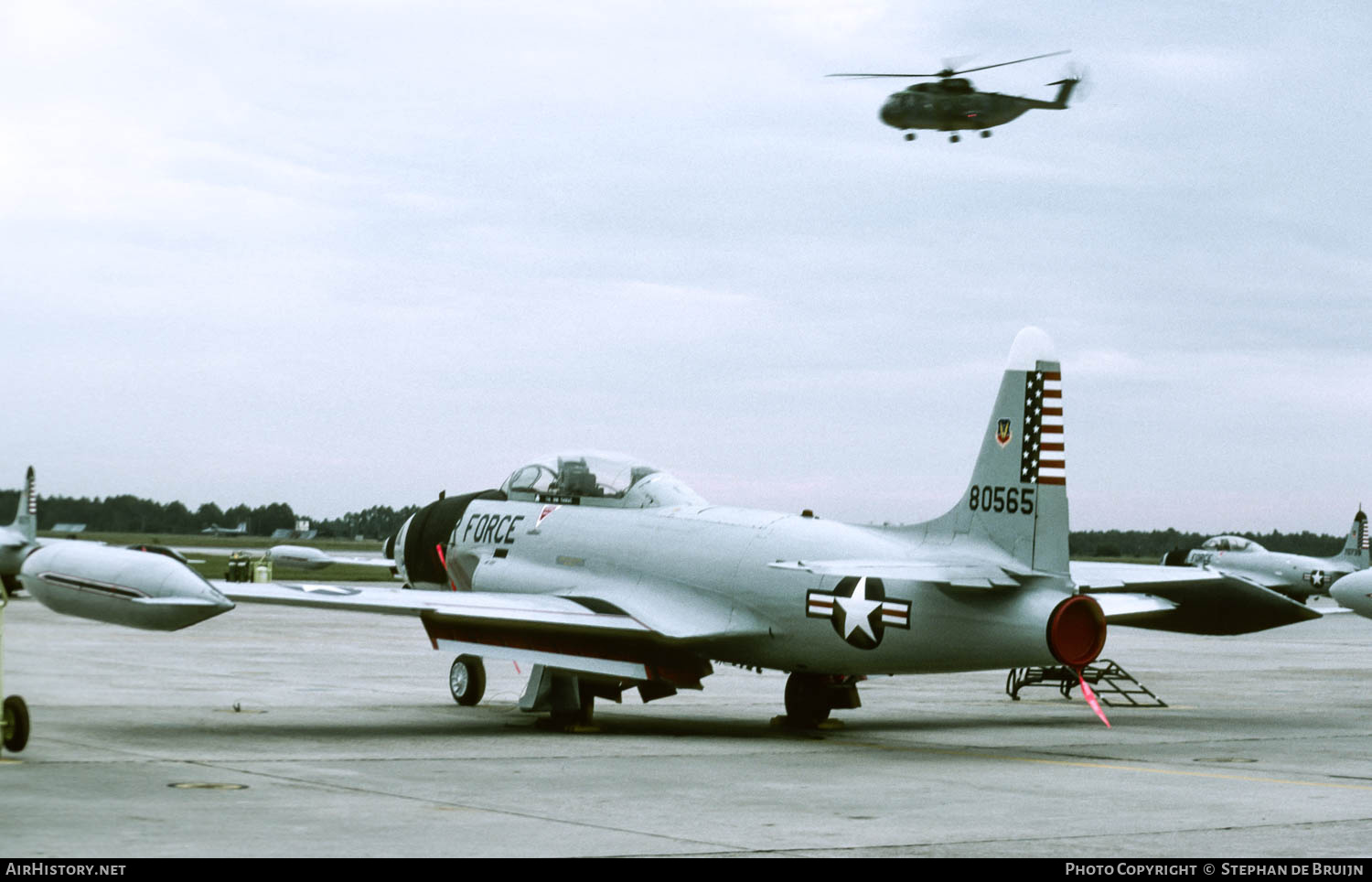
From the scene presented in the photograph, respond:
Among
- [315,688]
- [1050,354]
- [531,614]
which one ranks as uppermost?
[1050,354]

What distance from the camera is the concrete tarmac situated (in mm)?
8891

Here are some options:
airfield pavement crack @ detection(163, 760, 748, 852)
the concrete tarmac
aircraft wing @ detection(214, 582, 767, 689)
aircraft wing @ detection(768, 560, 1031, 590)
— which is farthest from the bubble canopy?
airfield pavement crack @ detection(163, 760, 748, 852)

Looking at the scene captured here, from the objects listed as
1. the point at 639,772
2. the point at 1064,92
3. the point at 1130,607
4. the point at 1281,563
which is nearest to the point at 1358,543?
the point at 1281,563

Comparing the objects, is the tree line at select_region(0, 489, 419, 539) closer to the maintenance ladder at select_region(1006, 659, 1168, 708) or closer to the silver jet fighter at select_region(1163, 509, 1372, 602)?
the maintenance ladder at select_region(1006, 659, 1168, 708)

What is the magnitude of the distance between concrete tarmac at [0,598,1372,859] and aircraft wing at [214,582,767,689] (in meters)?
0.81

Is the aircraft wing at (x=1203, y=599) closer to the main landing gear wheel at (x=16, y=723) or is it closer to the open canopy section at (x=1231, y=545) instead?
the main landing gear wheel at (x=16, y=723)

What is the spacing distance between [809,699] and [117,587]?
7.55 metres

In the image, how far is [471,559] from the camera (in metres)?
Answer: 19.5

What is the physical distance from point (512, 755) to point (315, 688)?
7786mm

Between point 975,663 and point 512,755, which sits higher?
point 975,663

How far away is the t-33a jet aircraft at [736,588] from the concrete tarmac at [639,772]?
735 mm
